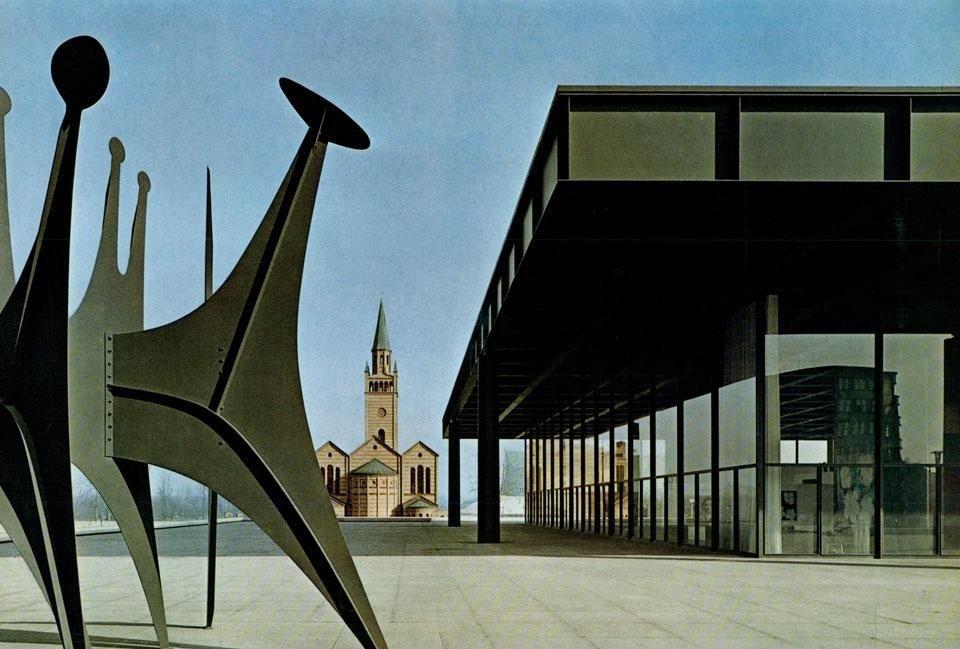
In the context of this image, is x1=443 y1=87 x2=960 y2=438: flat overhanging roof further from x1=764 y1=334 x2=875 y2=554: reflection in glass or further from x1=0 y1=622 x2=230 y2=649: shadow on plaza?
x1=0 y1=622 x2=230 y2=649: shadow on plaza

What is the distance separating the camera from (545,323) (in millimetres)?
30734

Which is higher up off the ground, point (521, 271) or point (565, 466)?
point (521, 271)

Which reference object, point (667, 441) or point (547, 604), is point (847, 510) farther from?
point (547, 604)

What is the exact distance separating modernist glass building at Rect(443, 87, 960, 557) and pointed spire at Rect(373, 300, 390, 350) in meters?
3.32

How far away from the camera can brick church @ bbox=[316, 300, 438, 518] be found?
1817 cm

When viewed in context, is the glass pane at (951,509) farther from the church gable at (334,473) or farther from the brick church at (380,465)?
the church gable at (334,473)

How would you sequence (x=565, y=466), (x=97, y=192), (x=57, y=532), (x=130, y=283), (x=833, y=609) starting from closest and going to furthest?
(x=57, y=532)
(x=130, y=283)
(x=833, y=609)
(x=97, y=192)
(x=565, y=466)

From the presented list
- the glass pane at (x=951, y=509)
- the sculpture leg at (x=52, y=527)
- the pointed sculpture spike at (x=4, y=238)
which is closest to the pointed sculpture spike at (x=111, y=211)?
the pointed sculpture spike at (x=4, y=238)

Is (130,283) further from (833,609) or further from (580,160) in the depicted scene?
(833,609)

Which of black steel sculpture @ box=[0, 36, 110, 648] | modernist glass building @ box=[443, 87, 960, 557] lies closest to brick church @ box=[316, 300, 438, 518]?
modernist glass building @ box=[443, 87, 960, 557]

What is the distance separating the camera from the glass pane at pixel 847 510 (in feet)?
79.2

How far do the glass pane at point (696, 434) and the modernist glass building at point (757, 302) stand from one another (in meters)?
0.12

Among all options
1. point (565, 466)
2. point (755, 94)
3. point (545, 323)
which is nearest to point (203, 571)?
point (545, 323)

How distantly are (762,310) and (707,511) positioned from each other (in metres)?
6.26
